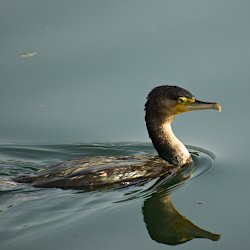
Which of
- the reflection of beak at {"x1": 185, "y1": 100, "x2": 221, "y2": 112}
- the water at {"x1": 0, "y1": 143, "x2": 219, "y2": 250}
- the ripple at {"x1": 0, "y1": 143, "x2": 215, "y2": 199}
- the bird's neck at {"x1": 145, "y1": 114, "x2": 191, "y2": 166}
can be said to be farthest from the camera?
the bird's neck at {"x1": 145, "y1": 114, "x2": 191, "y2": 166}

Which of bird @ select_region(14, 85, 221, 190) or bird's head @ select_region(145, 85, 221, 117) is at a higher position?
bird's head @ select_region(145, 85, 221, 117)

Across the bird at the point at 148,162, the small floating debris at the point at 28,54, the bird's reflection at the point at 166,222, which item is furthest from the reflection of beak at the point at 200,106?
the small floating debris at the point at 28,54

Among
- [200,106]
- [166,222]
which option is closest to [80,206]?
[166,222]

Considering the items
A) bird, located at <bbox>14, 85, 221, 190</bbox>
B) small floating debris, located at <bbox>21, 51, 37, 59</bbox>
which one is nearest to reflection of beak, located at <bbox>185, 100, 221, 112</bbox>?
bird, located at <bbox>14, 85, 221, 190</bbox>

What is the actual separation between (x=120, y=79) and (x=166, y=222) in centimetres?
403

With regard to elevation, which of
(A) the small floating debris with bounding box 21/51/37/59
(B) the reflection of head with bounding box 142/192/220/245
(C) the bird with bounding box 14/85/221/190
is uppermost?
(A) the small floating debris with bounding box 21/51/37/59

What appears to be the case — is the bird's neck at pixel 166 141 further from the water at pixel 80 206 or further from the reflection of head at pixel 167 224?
the reflection of head at pixel 167 224

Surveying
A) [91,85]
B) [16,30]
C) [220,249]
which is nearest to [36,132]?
[91,85]

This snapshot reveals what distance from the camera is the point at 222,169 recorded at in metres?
12.2

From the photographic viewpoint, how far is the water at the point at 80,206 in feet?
33.2

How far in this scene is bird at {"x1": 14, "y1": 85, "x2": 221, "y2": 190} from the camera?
468 inches

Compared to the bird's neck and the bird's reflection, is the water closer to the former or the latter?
the bird's reflection

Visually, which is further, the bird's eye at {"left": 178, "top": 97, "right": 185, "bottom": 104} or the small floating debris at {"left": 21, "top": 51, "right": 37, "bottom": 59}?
the small floating debris at {"left": 21, "top": 51, "right": 37, "bottom": 59}

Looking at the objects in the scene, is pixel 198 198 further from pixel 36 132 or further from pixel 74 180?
pixel 36 132
